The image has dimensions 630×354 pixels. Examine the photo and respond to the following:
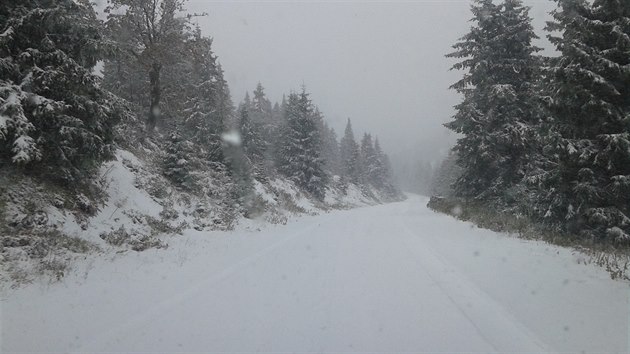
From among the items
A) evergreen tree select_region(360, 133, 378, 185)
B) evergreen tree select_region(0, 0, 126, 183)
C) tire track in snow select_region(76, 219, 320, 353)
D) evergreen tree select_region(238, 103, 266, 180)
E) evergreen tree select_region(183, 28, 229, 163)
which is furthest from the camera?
evergreen tree select_region(360, 133, 378, 185)

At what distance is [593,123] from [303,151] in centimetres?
2715

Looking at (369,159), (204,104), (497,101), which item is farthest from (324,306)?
(369,159)

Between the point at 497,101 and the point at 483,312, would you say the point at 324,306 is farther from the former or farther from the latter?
the point at 497,101

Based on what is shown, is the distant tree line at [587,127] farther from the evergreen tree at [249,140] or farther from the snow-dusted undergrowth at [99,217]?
the evergreen tree at [249,140]

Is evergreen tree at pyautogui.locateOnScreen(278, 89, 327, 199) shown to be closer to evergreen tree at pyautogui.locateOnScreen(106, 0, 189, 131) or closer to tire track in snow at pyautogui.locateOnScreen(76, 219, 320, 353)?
evergreen tree at pyautogui.locateOnScreen(106, 0, 189, 131)

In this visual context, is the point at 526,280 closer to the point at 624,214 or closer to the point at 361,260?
the point at 361,260

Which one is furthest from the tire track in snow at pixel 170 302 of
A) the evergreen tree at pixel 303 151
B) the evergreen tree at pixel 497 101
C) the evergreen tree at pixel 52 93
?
the evergreen tree at pixel 303 151

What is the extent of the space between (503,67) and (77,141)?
18749mm

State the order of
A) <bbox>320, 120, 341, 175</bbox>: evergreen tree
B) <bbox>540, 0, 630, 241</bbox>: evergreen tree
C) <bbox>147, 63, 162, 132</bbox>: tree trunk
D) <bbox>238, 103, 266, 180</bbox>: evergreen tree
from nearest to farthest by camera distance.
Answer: <bbox>540, 0, 630, 241</bbox>: evergreen tree, <bbox>147, 63, 162, 132</bbox>: tree trunk, <bbox>238, 103, 266, 180</bbox>: evergreen tree, <bbox>320, 120, 341, 175</bbox>: evergreen tree

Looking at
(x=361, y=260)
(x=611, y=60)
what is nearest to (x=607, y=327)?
(x=361, y=260)

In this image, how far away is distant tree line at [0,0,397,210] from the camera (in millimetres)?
7855

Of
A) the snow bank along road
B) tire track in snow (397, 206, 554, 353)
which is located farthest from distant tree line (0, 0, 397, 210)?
tire track in snow (397, 206, 554, 353)

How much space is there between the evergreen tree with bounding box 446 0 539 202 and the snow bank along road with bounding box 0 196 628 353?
1043cm

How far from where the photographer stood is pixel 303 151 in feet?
118
